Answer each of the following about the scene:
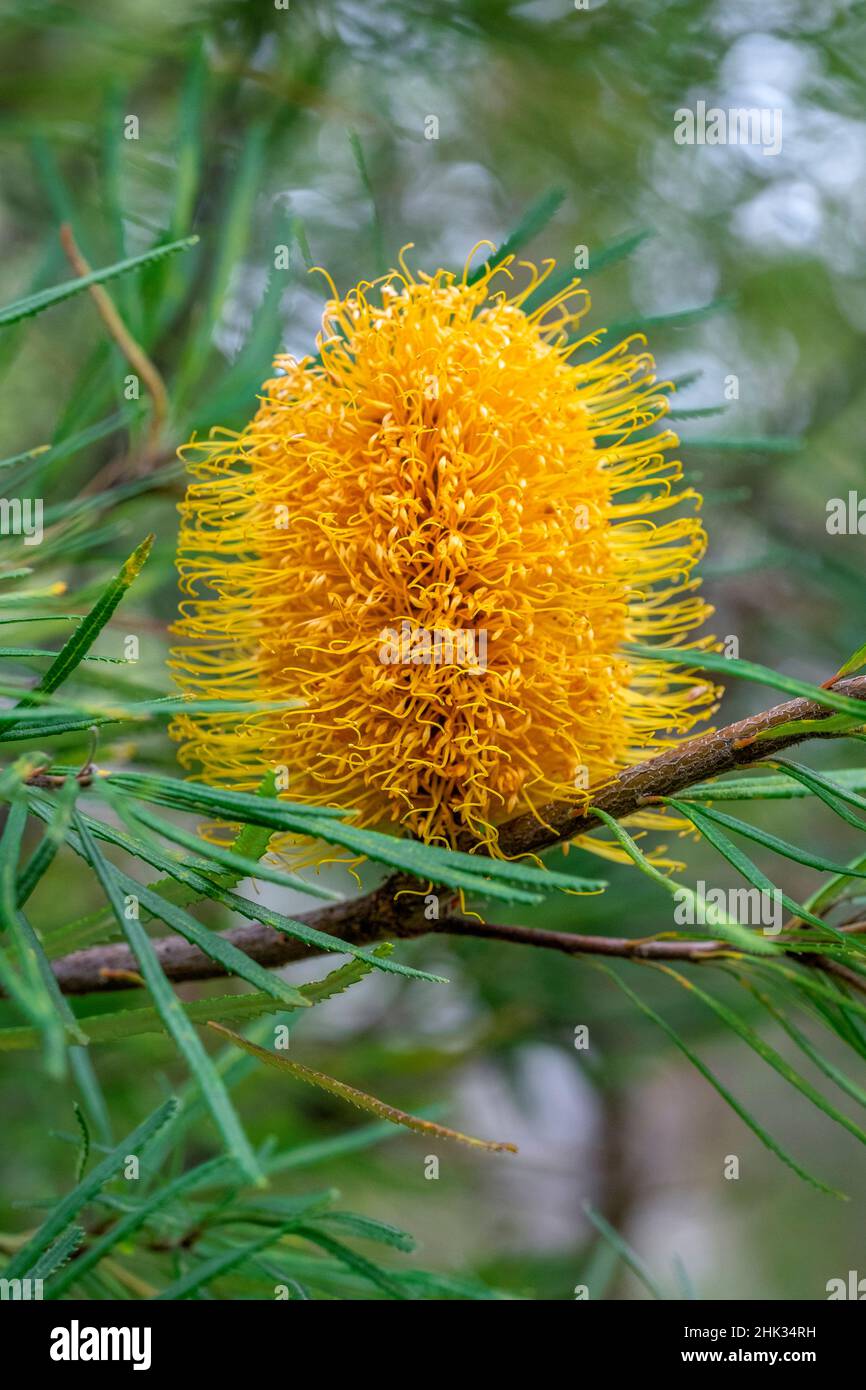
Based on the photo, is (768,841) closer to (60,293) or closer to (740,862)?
(740,862)

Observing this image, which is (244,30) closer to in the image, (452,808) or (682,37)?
(682,37)

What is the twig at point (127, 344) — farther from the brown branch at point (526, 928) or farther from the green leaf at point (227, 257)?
the brown branch at point (526, 928)

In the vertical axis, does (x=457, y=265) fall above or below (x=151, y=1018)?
above

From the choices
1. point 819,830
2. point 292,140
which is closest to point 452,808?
point 292,140

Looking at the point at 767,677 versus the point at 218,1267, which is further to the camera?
the point at 218,1267

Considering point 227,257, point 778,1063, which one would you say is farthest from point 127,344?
point 778,1063

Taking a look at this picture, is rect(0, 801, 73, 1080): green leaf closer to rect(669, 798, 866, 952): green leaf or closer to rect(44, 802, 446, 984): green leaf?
rect(44, 802, 446, 984): green leaf

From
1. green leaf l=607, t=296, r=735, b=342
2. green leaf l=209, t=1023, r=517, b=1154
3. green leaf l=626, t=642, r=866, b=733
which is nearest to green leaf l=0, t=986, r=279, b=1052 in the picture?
green leaf l=209, t=1023, r=517, b=1154
